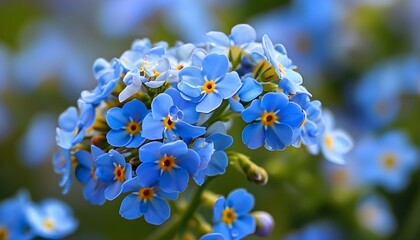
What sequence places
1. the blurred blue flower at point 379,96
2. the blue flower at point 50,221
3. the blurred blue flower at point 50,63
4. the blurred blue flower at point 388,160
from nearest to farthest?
1. the blue flower at point 50,221
2. the blurred blue flower at point 388,160
3. the blurred blue flower at point 379,96
4. the blurred blue flower at point 50,63

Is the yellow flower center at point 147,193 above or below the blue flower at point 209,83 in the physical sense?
below

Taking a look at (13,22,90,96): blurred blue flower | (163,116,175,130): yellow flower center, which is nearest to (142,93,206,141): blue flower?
(163,116,175,130): yellow flower center

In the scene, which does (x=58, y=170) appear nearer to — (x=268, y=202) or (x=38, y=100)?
(x=268, y=202)

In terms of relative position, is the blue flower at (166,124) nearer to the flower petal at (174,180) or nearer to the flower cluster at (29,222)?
the flower petal at (174,180)

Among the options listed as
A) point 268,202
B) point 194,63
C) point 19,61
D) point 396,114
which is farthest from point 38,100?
point 194,63

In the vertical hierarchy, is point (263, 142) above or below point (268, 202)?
above

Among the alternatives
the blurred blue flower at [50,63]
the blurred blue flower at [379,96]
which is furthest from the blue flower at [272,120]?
the blurred blue flower at [50,63]
